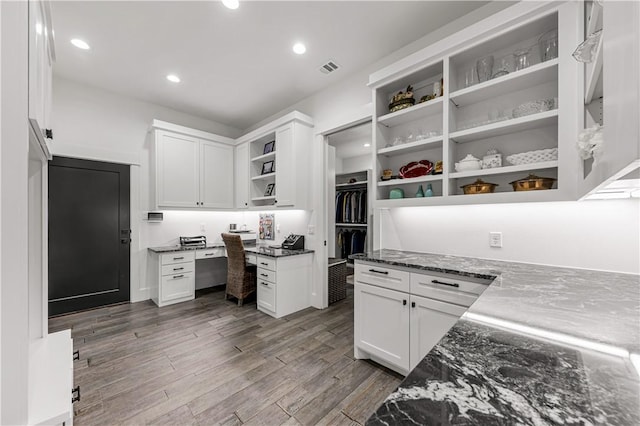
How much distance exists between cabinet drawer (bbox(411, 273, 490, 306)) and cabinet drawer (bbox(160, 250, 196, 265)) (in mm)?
3436

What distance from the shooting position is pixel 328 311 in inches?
138

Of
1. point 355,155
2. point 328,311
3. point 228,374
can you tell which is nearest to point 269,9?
point 228,374

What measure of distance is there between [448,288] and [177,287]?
3757 mm

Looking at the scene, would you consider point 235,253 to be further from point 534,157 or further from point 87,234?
point 534,157

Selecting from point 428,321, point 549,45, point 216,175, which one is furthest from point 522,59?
point 216,175

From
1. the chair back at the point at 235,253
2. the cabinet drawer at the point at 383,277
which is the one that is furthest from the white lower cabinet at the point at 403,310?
the chair back at the point at 235,253

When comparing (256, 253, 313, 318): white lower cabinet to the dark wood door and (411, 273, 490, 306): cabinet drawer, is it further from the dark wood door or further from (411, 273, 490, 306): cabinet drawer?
the dark wood door

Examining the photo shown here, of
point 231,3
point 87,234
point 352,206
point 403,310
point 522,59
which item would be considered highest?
point 231,3

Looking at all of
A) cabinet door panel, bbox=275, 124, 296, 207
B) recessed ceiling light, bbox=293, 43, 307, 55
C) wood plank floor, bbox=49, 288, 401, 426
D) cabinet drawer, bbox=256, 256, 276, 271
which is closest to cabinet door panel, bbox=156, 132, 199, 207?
cabinet door panel, bbox=275, 124, 296, 207

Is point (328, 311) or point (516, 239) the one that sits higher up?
point (516, 239)

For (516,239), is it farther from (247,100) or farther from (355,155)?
(355,155)

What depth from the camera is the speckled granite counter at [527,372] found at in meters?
0.45

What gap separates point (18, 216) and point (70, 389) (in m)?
0.67

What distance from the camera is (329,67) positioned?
123 inches
